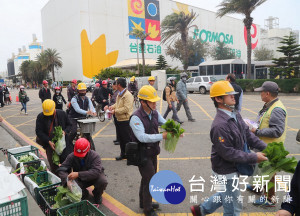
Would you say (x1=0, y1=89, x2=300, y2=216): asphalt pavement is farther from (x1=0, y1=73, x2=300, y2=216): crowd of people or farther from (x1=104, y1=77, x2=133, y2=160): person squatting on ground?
(x1=104, y1=77, x2=133, y2=160): person squatting on ground

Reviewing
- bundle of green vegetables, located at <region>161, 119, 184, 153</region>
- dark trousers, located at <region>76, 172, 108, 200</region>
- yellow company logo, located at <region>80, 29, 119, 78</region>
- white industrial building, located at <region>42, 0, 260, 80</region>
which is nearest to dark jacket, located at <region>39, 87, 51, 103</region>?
dark trousers, located at <region>76, 172, 108, 200</region>

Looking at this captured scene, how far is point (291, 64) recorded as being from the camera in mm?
20828

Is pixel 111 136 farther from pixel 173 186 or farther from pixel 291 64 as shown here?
pixel 291 64

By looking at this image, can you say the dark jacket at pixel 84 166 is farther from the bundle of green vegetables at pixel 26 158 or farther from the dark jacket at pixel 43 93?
the dark jacket at pixel 43 93

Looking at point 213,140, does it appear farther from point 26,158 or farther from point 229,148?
point 26,158

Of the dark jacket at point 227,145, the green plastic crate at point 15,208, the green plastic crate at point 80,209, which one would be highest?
the dark jacket at point 227,145

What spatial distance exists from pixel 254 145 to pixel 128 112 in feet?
10.5

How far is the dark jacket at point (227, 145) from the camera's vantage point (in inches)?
97.8

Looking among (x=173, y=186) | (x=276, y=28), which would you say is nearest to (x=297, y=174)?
A: (x=173, y=186)

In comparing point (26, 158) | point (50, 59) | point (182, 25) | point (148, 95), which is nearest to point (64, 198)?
point (148, 95)

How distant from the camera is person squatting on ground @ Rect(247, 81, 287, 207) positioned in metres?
3.38

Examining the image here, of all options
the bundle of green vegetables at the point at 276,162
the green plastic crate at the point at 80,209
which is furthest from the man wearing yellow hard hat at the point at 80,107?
the bundle of green vegetables at the point at 276,162

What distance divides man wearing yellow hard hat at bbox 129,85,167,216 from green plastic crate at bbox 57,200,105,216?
0.72 metres

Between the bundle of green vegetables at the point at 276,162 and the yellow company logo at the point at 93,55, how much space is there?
45378mm
